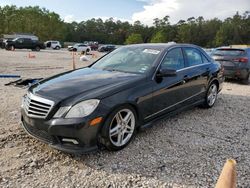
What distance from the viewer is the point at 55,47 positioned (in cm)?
4875

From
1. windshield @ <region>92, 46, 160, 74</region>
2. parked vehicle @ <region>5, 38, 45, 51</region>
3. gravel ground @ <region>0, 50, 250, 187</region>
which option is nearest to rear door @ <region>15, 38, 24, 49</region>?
parked vehicle @ <region>5, 38, 45, 51</region>

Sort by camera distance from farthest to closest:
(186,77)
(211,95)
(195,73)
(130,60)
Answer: (211,95)
(195,73)
(186,77)
(130,60)

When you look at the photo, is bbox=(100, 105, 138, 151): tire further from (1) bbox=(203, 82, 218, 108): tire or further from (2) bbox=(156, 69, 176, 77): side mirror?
(1) bbox=(203, 82, 218, 108): tire

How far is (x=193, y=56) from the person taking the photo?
5461 mm

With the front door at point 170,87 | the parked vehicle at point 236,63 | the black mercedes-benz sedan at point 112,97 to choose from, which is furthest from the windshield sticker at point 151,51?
the parked vehicle at point 236,63

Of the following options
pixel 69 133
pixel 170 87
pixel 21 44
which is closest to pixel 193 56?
pixel 170 87

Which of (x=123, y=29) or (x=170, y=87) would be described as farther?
(x=123, y=29)

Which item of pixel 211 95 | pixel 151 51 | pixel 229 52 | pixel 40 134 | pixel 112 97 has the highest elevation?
pixel 229 52

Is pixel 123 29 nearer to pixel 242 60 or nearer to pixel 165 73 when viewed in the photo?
pixel 242 60

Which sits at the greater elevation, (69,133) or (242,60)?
(242,60)

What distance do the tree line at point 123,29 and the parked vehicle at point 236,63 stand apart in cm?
6669

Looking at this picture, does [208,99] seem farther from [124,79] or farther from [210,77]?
[124,79]

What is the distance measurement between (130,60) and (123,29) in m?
109

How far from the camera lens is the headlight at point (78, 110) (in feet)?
10.6
